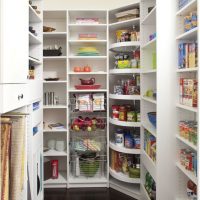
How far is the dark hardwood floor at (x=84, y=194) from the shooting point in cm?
314

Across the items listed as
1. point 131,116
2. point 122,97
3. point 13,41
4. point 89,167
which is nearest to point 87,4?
point 122,97

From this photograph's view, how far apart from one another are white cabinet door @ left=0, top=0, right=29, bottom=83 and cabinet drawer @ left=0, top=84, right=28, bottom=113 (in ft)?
0.12

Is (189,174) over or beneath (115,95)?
→ beneath

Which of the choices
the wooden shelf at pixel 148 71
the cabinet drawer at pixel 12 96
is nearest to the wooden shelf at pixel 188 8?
the wooden shelf at pixel 148 71

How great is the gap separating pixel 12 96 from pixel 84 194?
7.05ft

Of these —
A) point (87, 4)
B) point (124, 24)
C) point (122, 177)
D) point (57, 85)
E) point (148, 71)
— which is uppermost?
point (87, 4)

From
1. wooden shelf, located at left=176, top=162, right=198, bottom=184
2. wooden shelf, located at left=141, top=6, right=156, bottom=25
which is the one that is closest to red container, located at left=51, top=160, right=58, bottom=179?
wooden shelf, located at left=176, top=162, right=198, bottom=184

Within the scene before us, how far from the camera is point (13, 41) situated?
155 cm

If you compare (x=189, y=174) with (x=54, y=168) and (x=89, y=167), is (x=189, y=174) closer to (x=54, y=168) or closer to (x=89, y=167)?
(x=89, y=167)

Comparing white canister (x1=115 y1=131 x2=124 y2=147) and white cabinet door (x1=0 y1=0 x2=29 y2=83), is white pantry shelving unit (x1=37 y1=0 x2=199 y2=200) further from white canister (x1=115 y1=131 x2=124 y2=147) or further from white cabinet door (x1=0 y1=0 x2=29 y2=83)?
white cabinet door (x1=0 y1=0 x2=29 y2=83)

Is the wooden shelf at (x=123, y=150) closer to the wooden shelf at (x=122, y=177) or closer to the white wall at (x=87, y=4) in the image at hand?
the wooden shelf at (x=122, y=177)

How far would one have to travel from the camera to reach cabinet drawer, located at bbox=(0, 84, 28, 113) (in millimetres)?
1355

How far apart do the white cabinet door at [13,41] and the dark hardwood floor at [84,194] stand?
1.90 metres

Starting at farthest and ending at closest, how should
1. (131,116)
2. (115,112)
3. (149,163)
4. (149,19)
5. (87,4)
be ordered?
1. (87,4)
2. (115,112)
3. (131,116)
4. (149,19)
5. (149,163)
